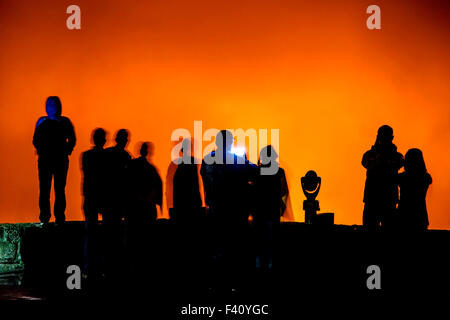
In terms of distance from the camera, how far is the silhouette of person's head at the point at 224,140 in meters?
3.62

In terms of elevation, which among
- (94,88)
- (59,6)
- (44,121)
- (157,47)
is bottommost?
(44,121)

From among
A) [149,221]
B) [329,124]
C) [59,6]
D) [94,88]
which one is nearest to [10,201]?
[94,88]

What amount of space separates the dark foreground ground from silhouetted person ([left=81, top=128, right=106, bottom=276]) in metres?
0.21

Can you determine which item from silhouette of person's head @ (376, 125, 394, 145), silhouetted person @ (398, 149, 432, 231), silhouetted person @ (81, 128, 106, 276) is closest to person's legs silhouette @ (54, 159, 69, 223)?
silhouetted person @ (81, 128, 106, 276)

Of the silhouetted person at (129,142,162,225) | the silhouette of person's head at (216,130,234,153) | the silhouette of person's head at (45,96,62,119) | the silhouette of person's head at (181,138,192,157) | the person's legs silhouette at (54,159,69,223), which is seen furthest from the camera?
the person's legs silhouette at (54,159,69,223)

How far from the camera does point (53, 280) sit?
4.40 meters

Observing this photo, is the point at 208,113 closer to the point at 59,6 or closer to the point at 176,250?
the point at 59,6

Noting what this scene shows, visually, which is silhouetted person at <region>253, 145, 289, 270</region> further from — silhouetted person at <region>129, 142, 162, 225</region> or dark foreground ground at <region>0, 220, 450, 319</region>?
silhouetted person at <region>129, 142, 162, 225</region>

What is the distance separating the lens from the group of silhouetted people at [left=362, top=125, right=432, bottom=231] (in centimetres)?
418

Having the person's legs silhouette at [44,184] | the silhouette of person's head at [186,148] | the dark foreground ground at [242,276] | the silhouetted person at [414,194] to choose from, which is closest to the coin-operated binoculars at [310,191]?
the dark foreground ground at [242,276]

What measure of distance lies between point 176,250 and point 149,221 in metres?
0.35

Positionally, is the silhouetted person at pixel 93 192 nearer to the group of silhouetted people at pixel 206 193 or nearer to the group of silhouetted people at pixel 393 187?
the group of silhouetted people at pixel 206 193

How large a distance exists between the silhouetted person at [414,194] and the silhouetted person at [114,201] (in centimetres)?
237

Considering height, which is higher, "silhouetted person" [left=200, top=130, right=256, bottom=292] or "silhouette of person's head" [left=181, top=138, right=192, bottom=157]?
"silhouette of person's head" [left=181, top=138, right=192, bottom=157]
